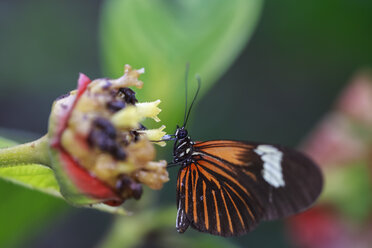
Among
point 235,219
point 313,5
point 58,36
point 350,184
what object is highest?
point 58,36

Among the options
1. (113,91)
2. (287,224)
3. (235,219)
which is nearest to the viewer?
(113,91)

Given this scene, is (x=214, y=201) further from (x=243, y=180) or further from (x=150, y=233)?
(x=150, y=233)

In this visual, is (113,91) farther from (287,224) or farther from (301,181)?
(287,224)

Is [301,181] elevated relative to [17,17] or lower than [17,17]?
lower

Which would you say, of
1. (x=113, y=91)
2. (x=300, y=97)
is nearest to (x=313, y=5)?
(x=300, y=97)

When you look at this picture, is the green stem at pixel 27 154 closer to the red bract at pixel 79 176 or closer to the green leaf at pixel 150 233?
the red bract at pixel 79 176

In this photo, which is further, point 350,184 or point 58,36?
point 58,36

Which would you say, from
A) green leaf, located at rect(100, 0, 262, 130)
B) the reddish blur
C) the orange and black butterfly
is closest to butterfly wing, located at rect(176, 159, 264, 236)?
the orange and black butterfly
